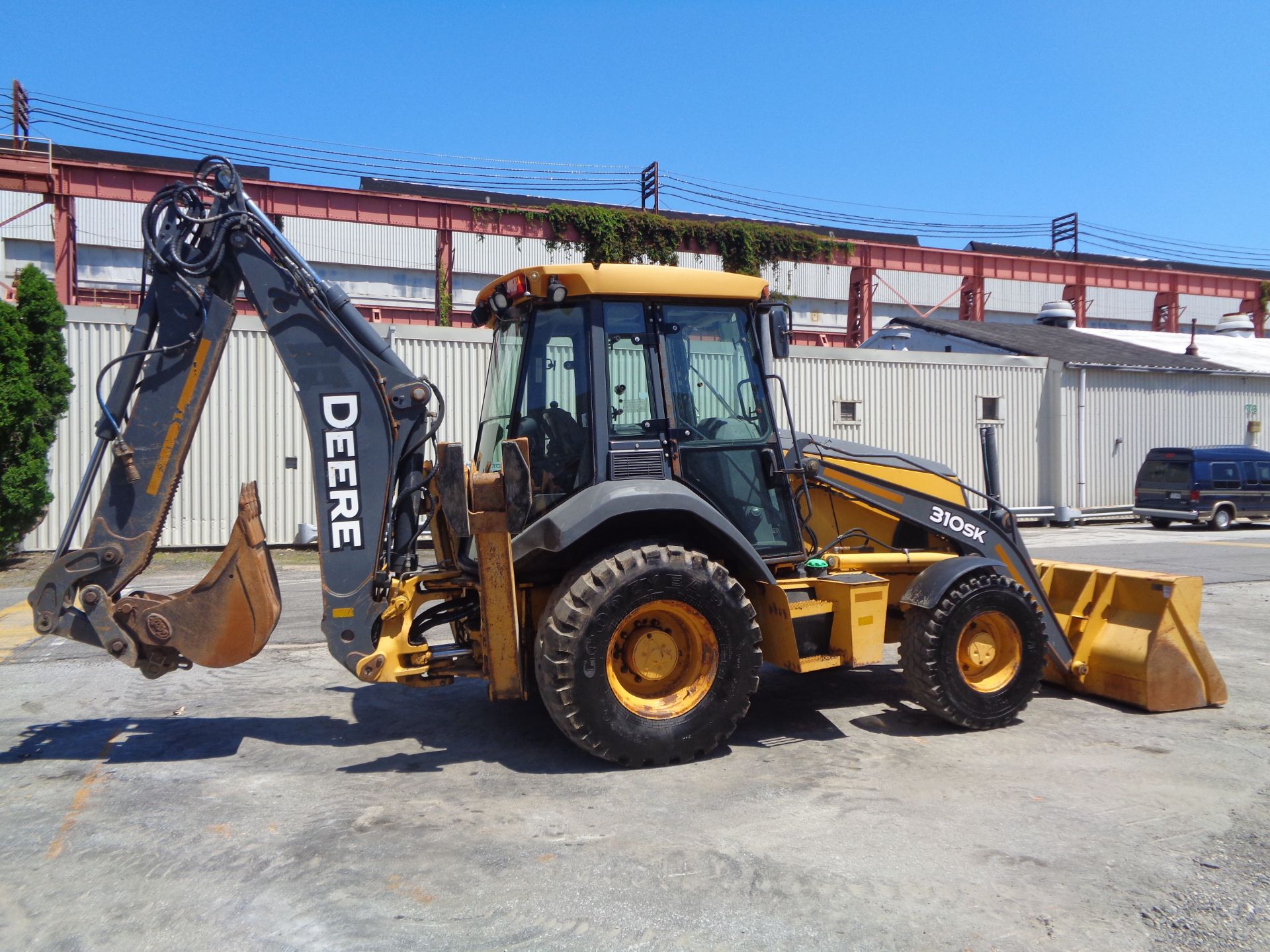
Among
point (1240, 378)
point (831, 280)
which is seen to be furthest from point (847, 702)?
point (831, 280)

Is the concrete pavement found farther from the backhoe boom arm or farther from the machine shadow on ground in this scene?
the backhoe boom arm

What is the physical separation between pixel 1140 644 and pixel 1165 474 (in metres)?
17.0

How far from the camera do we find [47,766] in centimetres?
508

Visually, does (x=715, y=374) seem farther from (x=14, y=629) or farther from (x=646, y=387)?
(x=14, y=629)

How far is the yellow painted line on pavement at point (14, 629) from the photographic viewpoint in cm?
826

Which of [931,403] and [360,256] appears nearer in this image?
[931,403]

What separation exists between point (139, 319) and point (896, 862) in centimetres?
454

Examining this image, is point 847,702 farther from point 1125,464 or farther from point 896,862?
point 1125,464

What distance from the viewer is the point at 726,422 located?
5.59 meters

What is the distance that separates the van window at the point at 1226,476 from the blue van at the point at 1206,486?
0.01m

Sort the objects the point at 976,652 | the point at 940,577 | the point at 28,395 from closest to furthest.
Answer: the point at 940,577 < the point at 976,652 < the point at 28,395

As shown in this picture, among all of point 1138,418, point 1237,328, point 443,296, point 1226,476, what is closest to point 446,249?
point 443,296

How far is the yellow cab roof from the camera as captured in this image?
5.25 metres

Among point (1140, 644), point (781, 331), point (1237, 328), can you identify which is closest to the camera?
point (781, 331)
